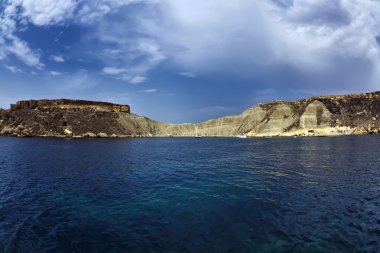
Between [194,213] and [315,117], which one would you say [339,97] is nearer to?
[315,117]

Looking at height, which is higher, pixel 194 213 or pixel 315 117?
pixel 315 117

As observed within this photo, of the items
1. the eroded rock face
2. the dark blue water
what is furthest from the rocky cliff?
the dark blue water

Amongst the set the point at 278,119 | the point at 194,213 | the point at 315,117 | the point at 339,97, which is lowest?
the point at 194,213

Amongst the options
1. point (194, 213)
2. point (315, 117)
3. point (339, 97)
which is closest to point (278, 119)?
point (315, 117)

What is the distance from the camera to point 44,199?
2584cm

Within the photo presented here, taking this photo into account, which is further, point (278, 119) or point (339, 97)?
point (278, 119)

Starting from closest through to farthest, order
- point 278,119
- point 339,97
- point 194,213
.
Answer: point 194,213 → point 339,97 → point 278,119

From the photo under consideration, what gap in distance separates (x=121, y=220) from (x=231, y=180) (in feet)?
57.6

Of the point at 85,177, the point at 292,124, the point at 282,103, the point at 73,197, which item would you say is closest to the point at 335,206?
the point at 73,197

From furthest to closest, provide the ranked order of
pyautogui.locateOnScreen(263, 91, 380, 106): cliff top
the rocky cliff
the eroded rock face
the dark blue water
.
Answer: pyautogui.locateOnScreen(263, 91, 380, 106): cliff top, the eroded rock face, the rocky cliff, the dark blue water

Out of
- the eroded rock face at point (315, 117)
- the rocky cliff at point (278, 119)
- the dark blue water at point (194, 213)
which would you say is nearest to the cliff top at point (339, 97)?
the rocky cliff at point (278, 119)

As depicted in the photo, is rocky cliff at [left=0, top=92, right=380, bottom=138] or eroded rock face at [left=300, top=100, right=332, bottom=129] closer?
rocky cliff at [left=0, top=92, right=380, bottom=138]

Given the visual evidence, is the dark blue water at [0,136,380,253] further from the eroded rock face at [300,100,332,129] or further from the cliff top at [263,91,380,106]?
the cliff top at [263,91,380,106]

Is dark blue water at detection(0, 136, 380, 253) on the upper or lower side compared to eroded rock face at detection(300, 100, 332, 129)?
lower
